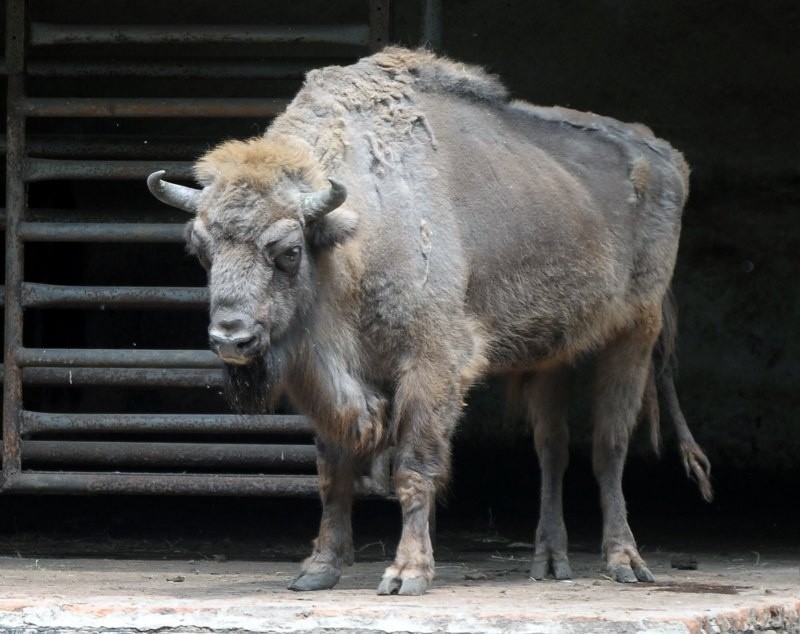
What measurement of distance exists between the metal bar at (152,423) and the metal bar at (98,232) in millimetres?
916

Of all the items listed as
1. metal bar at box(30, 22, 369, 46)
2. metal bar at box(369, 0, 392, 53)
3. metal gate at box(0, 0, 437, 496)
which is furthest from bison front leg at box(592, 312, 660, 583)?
metal bar at box(30, 22, 369, 46)

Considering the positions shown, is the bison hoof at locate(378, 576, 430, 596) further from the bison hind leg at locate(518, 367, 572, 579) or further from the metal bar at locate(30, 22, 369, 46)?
the metal bar at locate(30, 22, 369, 46)

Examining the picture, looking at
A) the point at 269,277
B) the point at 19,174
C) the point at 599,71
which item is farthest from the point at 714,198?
the point at 269,277

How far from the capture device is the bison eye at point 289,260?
5715 millimetres

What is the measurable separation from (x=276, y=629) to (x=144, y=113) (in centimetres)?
364

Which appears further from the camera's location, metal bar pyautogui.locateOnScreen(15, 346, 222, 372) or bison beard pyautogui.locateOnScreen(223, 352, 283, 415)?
metal bar pyautogui.locateOnScreen(15, 346, 222, 372)

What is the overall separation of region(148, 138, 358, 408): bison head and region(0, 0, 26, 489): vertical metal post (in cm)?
208

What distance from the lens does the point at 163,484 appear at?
7.69 metres

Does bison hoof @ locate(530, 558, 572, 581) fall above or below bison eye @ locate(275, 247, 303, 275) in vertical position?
below

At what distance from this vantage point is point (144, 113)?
25.7 ft

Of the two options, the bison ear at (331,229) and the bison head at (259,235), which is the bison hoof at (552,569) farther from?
the bison ear at (331,229)

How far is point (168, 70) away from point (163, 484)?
2143 mm

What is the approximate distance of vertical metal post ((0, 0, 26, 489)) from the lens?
7770 mm

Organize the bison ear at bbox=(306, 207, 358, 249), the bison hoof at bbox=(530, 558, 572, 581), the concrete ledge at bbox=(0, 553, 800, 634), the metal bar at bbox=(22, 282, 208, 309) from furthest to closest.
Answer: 1. the metal bar at bbox=(22, 282, 208, 309)
2. the bison hoof at bbox=(530, 558, 572, 581)
3. the bison ear at bbox=(306, 207, 358, 249)
4. the concrete ledge at bbox=(0, 553, 800, 634)
